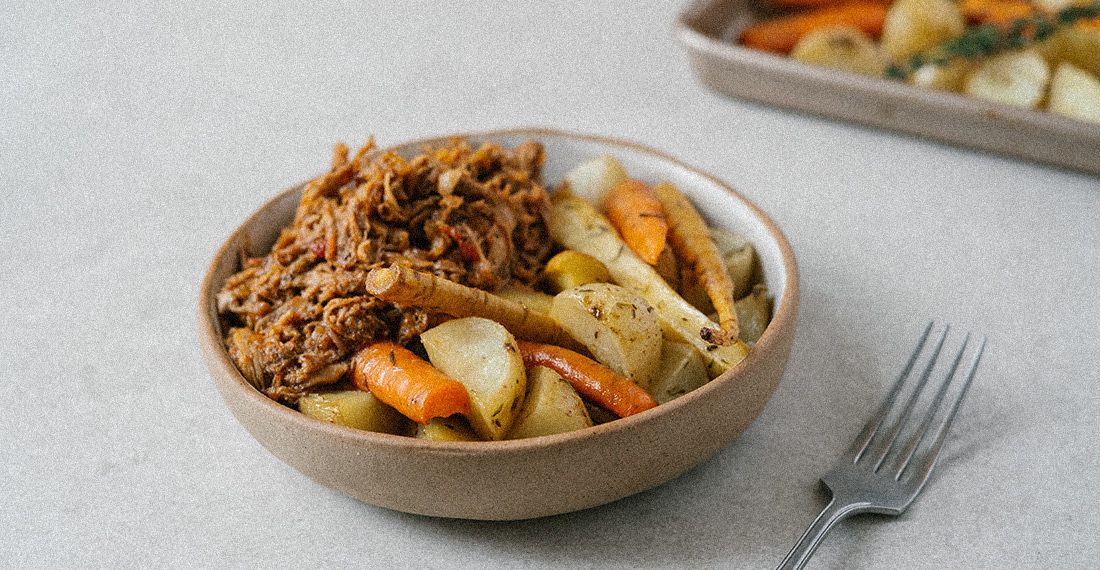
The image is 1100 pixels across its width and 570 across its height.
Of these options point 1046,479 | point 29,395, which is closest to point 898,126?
point 1046,479

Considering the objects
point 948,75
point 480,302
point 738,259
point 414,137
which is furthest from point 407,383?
point 948,75

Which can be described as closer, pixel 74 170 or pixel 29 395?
pixel 29 395

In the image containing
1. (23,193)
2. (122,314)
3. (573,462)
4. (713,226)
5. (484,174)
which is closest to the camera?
(573,462)

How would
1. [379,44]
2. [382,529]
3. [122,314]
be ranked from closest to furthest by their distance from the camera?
[382,529] → [122,314] → [379,44]

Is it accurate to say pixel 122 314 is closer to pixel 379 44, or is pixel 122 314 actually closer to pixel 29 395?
pixel 29 395

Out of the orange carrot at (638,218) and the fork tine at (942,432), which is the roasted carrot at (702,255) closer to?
the orange carrot at (638,218)

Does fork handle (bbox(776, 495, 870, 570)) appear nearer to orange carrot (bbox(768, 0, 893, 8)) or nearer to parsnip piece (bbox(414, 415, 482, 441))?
parsnip piece (bbox(414, 415, 482, 441))

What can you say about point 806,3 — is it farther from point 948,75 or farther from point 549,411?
point 549,411
